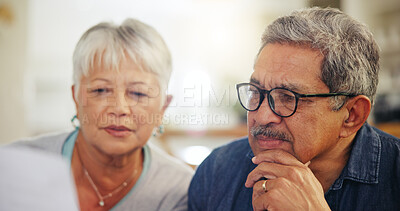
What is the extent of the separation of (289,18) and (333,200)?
477mm

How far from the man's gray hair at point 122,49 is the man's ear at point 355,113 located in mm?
572

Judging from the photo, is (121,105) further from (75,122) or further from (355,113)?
(355,113)

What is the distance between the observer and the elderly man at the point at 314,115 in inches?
32.1

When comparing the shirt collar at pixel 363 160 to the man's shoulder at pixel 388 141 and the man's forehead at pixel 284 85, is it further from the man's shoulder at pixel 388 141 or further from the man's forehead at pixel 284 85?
the man's forehead at pixel 284 85

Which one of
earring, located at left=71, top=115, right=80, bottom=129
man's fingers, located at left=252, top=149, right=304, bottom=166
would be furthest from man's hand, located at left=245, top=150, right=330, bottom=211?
earring, located at left=71, top=115, right=80, bottom=129

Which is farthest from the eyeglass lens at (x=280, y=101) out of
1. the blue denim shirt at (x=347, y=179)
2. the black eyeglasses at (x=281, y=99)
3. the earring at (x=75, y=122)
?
the earring at (x=75, y=122)

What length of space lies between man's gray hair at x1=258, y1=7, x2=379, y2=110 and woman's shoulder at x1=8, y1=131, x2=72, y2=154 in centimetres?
83

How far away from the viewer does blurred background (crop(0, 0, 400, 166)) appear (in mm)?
1321

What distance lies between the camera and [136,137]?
1.11 m

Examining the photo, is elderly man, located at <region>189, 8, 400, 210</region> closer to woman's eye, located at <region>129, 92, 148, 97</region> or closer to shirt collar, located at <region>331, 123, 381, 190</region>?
shirt collar, located at <region>331, 123, 381, 190</region>

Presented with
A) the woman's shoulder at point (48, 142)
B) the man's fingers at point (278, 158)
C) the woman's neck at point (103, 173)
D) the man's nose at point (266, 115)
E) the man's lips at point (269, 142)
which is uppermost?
the man's nose at point (266, 115)

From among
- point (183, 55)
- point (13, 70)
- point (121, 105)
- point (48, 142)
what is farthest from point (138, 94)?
point (183, 55)

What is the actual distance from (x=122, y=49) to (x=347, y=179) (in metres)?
0.75

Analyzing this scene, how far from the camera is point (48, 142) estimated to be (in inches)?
49.7
